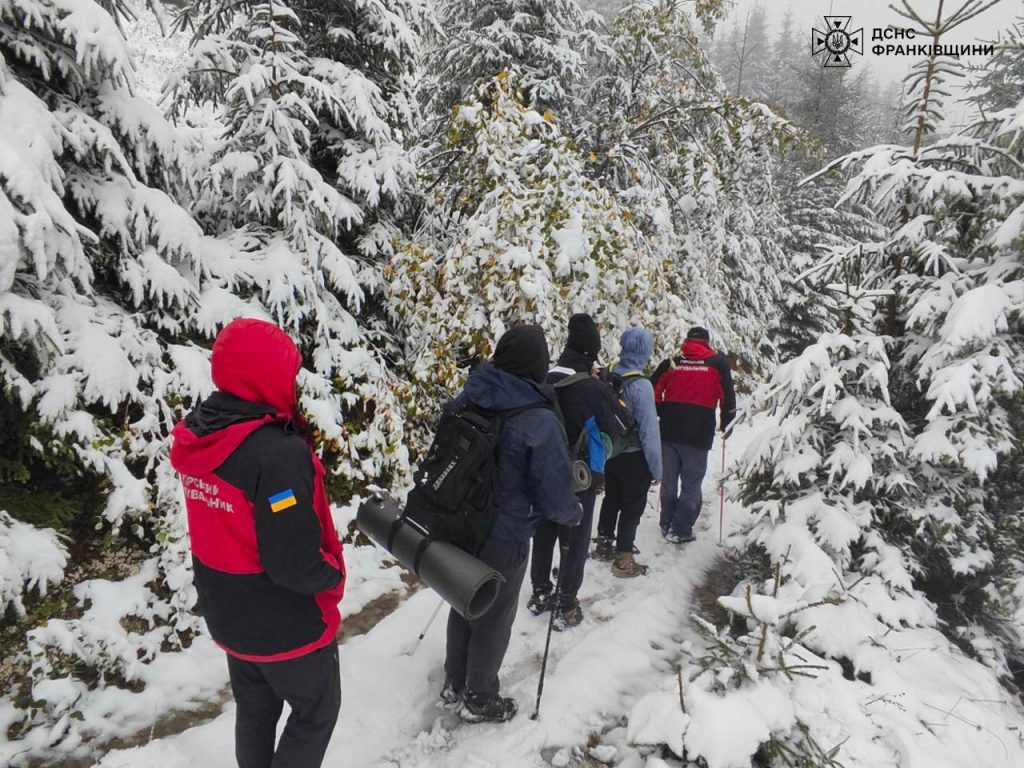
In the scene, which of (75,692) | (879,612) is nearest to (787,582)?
(879,612)

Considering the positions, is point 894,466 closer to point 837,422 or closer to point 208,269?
point 837,422

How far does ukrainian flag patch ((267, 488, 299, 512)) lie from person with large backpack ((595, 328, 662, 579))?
3360 mm

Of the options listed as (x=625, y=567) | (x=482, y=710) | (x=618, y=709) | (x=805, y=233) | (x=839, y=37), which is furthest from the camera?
(x=805, y=233)

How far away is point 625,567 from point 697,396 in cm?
193

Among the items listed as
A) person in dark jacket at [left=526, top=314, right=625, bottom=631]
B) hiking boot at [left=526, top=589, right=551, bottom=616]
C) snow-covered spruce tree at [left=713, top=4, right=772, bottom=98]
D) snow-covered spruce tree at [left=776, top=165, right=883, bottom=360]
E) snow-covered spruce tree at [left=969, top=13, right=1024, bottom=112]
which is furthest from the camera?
snow-covered spruce tree at [left=713, top=4, right=772, bottom=98]

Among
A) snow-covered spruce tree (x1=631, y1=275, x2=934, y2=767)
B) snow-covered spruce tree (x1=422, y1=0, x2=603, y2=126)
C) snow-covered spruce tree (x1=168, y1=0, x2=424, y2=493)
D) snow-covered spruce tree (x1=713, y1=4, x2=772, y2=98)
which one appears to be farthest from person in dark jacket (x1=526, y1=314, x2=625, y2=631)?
snow-covered spruce tree (x1=713, y1=4, x2=772, y2=98)

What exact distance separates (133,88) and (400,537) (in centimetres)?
389

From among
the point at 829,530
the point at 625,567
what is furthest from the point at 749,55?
the point at 625,567

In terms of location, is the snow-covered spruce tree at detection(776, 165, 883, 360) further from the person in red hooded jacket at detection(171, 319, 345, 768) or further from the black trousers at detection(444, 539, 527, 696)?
the person in red hooded jacket at detection(171, 319, 345, 768)

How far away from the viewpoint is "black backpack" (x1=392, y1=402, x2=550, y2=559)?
3.08 metres

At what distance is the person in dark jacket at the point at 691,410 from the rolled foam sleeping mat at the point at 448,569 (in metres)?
3.44

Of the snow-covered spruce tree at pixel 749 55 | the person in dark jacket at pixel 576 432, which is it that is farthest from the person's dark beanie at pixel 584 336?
the snow-covered spruce tree at pixel 749 55

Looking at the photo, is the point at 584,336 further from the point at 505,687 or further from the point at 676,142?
the point at 676,142

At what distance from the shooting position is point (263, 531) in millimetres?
2086
